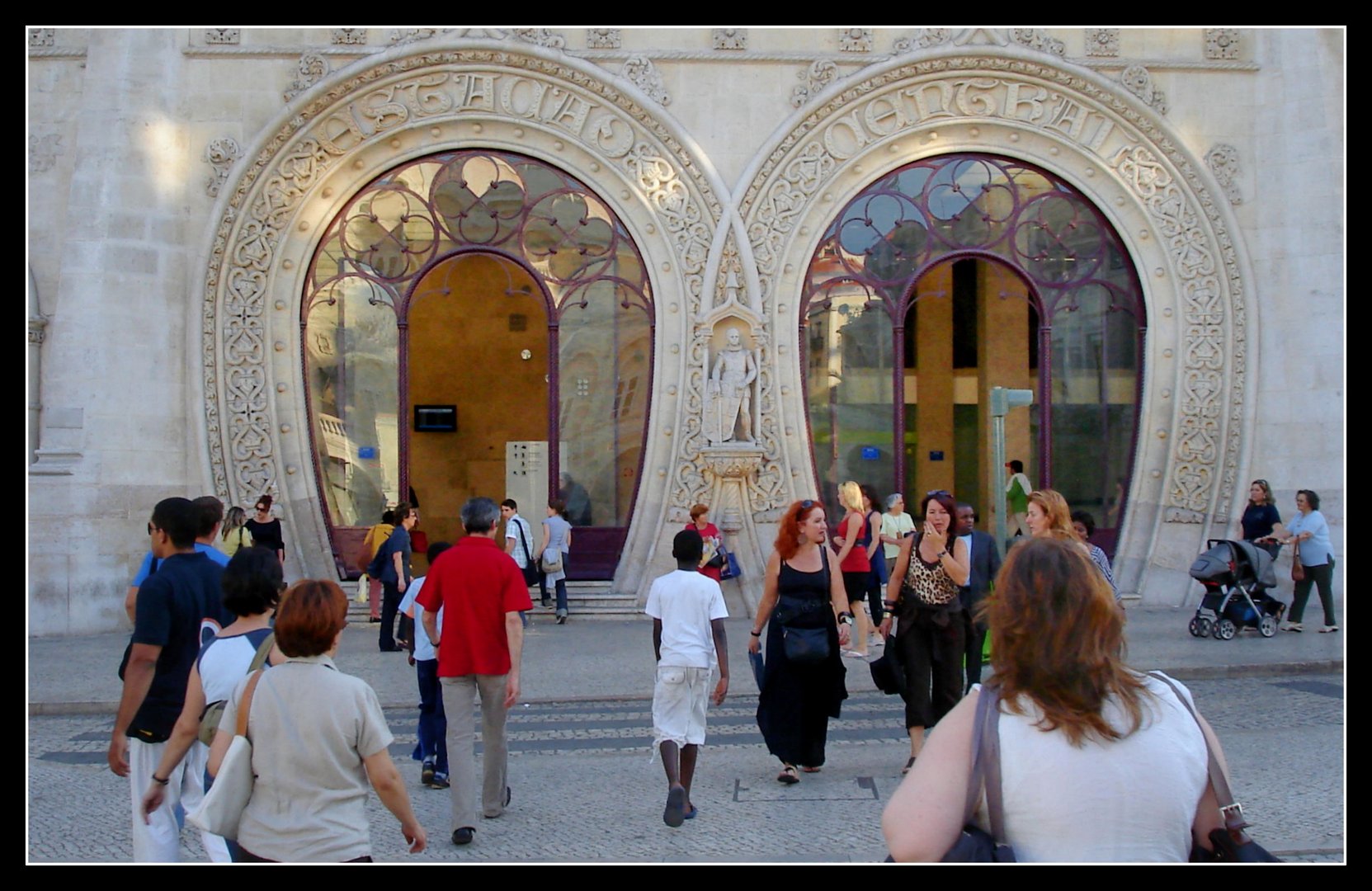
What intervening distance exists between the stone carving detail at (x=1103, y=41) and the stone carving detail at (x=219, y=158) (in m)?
11.1

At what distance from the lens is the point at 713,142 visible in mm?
17719

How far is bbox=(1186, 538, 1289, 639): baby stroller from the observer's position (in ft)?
45.8

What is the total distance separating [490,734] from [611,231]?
38.2 feet

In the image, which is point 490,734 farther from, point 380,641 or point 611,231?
point 611,231

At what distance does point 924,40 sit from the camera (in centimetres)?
1784

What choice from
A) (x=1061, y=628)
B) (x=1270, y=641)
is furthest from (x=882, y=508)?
(x=1061, y=628)

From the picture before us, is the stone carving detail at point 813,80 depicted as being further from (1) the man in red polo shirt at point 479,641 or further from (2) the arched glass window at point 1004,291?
(1) the man in red polo shirt at point 479,641

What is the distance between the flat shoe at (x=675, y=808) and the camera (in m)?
7.09

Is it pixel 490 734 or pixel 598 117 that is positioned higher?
pixel 598 117

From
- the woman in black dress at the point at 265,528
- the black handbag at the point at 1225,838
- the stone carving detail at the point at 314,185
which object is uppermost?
the stone carving detail at the point at 314,185

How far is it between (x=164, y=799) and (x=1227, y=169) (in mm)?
16374

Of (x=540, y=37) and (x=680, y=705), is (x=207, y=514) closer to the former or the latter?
(x=680, y=705)

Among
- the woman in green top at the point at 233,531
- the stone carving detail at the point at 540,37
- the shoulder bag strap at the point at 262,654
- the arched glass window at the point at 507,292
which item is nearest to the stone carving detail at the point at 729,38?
the stone carving detail at the point at 540,37

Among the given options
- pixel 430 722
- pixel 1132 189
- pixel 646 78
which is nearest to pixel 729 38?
pixel 646 78
